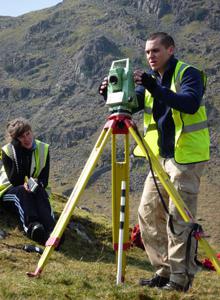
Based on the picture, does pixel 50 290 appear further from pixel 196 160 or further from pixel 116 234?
pixel 196 160

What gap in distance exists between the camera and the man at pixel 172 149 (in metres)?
6.22

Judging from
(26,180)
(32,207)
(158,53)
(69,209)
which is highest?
(158,53)

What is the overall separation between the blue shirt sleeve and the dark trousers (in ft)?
14.7

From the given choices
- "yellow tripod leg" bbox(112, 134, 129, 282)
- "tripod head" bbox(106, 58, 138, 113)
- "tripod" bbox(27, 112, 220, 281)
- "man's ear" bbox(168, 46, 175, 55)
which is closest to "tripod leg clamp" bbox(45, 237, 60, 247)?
"tripod" bbox(27, 112, 220, 281)

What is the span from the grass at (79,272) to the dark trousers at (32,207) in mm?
439

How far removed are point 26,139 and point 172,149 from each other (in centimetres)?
425

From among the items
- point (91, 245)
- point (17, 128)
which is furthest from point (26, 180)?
point (91, 245)

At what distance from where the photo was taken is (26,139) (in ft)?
33.5

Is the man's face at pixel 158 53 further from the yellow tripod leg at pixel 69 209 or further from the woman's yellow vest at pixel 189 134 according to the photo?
the yellow tripod leg at pixel 69 209

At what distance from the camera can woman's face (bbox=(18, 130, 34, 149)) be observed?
33.3 ft

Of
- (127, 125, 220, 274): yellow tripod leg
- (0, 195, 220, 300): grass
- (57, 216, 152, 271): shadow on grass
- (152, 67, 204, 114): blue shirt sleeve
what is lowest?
(57, 216, 152, 271): shadow on grass

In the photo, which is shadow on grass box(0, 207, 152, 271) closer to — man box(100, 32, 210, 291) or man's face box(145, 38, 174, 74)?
man box(100, 32, 210, 291)

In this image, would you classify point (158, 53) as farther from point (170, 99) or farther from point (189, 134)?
point (189, 134)

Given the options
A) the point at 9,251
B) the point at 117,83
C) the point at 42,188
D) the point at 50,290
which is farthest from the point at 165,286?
the point at 42,188
